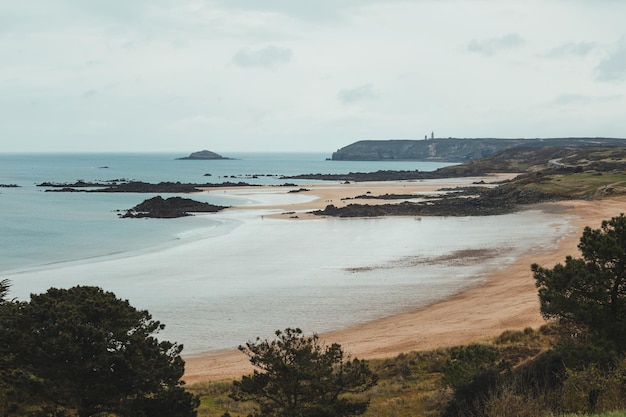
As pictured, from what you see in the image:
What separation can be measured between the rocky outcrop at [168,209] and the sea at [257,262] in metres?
2.87

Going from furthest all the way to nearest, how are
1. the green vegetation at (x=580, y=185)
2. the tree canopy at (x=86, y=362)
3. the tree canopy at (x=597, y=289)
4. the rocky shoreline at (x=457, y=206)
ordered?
the green vegetation at (x=580, y=185) < the rocky shoreline at (x=457, y=206) < the tree canopy at (x=597, y=289) < the tree canopy at (x=86, y=362)

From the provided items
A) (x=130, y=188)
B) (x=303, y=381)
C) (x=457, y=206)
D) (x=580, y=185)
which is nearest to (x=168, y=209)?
(x=130, y=188)

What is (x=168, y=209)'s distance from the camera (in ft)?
242

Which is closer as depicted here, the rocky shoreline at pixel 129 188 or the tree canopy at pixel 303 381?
the tree canopy at pixel 303 381

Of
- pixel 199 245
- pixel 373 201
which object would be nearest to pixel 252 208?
pixel 373 201

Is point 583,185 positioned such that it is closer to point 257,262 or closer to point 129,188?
point 257,262

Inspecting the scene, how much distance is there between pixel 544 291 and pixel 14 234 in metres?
52.7

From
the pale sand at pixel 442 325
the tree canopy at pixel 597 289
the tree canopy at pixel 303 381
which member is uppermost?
the tree canopy at pixel 597 289

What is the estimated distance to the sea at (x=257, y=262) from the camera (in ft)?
90.0

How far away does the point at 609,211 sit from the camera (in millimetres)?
59562

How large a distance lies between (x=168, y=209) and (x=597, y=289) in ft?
215

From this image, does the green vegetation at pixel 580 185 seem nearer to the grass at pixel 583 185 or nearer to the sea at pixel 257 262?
the grass at pixel 583 185

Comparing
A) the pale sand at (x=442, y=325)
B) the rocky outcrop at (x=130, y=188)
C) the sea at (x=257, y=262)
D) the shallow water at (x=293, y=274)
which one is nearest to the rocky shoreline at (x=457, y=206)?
the sea at (x=257, y=262)

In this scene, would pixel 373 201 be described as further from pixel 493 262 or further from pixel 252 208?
pixel 493 262
